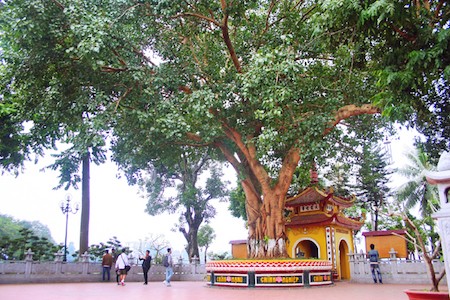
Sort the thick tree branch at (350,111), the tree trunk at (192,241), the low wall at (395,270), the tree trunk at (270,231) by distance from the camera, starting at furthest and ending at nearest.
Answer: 1. the tree trunk at (192,241)
2. the low wall at (395,270)
3. the tree trunk at (270,231)
4. the thick tree branch at (350,111)

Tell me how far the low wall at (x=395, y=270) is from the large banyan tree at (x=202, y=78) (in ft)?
13.7

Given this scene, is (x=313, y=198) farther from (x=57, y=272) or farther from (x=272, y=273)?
(x=57, y=272)

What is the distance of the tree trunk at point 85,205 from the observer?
59.4 ft

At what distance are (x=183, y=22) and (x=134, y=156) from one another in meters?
4.89

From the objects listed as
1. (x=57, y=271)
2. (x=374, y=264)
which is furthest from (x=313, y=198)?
(x=57, y=271)

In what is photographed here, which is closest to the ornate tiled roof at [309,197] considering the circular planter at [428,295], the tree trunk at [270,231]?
the tree trunk at [270,231]

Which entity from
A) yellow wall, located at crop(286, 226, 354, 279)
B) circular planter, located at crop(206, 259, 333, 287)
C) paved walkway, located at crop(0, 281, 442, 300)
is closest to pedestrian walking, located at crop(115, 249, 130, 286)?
paved walkway, located at crop(0, 281, 442, 300)

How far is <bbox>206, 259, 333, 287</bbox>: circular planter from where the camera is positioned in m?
12.0

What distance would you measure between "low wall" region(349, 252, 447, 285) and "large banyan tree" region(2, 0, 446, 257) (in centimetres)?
417

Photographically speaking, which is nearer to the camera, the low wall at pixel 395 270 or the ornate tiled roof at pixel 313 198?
the low wall at pixel 395 270

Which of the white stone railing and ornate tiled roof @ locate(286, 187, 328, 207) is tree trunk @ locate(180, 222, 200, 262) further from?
ornate tiled roof @ locate(286, 187, 328, 207)

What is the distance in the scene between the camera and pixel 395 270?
14.7 metres

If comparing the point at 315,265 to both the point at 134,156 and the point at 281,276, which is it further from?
the point at 134,156

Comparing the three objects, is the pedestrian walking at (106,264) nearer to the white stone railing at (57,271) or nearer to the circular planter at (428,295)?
the white stone railing at (57,271)
